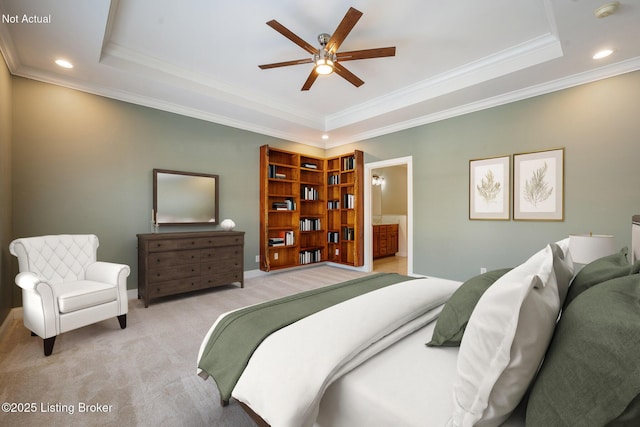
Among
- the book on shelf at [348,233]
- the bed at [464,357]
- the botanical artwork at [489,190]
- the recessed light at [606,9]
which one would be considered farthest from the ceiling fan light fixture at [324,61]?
the book on shelf at [348,233]

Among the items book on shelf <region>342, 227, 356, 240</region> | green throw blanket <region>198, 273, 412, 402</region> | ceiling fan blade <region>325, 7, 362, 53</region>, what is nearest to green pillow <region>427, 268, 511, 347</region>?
green throw blanket <region>198, 273, 412, 402</region>

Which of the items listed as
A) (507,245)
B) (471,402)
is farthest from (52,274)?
(507,245)

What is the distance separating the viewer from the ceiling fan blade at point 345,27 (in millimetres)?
2084

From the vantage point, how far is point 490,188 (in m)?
3.90

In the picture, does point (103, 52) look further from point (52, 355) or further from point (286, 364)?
point (286, 364)

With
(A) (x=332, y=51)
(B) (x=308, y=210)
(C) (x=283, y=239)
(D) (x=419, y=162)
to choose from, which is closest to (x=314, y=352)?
(A) (x=332, y=51)

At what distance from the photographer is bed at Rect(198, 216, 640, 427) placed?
2.05 ft

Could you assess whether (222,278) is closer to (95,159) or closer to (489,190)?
(95,159)

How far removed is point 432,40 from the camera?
293cm

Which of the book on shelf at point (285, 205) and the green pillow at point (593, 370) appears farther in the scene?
the book on shelf at point (285, 205)

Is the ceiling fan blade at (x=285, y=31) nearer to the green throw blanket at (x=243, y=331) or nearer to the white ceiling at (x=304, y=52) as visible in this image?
the white ceiling at (x=304, y=52)

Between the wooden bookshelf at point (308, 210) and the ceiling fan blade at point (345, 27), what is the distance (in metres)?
2.72

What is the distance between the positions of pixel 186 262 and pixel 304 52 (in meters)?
3.09

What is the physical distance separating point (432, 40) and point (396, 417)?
339cm
